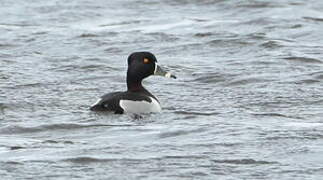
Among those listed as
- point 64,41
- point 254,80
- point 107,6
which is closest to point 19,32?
point 64,41

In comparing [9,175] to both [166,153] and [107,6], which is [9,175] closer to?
[166,153]

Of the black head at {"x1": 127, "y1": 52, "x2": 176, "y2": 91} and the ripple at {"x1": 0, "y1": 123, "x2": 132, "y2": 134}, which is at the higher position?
the black head at {"x1": 127, "y1": 52, "x2": 176, "y2": 91}

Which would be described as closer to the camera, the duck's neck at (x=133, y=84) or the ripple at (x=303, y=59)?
the duck's neck at (x=133, y=84)

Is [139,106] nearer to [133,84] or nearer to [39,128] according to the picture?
[133,84]

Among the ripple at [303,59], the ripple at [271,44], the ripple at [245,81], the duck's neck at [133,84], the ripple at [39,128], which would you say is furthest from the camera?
the ripple at [271,44]

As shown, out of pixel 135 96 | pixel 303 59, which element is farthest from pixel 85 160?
pixel 303 59

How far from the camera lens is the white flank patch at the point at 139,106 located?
607 inches

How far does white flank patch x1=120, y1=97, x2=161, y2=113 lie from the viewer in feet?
50.6

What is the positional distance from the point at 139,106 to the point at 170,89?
2679 millimetres

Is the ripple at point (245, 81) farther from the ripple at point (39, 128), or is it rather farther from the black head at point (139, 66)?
the ripple at point (39, 128)

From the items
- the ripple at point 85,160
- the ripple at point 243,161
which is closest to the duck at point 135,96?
the ripple at point 85,160

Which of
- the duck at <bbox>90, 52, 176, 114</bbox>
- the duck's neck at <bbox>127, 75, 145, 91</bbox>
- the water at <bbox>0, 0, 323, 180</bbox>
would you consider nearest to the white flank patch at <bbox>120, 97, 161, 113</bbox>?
the duck at <bbox>90, 52, 176, 114</bbox>

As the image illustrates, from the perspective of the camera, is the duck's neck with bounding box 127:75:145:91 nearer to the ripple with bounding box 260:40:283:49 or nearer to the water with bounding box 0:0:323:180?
the water with bounding box 0:0:323:180

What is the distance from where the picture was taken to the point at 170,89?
59.7ft
